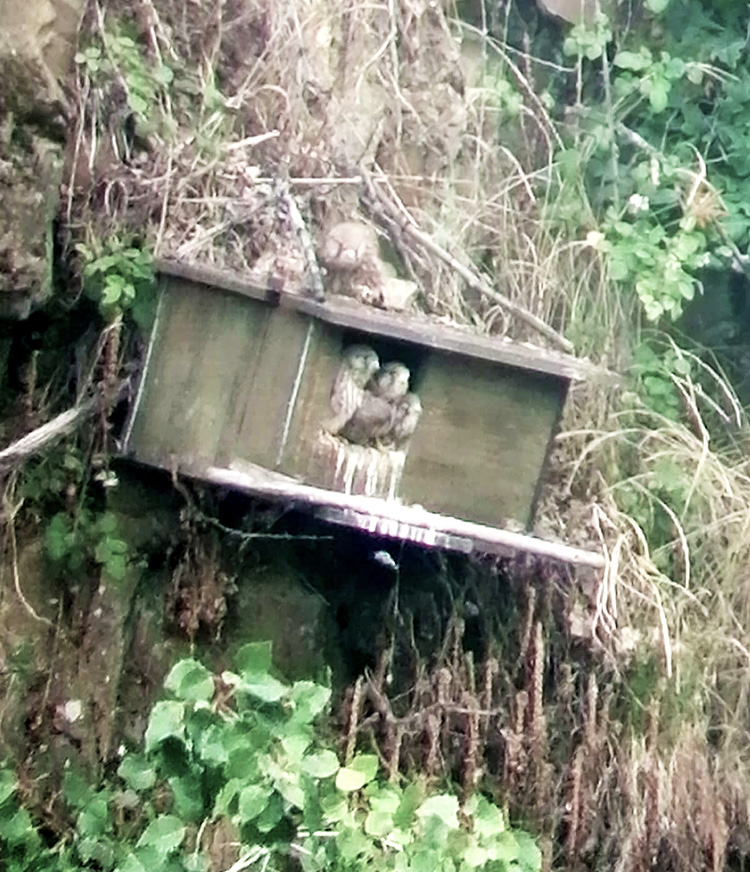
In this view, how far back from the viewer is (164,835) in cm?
168

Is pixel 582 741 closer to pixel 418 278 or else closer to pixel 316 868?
pixel 316 868

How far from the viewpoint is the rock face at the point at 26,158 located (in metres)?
1.79

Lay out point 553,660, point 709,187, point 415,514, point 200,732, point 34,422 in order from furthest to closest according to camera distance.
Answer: point 709,187 < point 553,660 < point 34,422 < point 415,514 < point 200,732

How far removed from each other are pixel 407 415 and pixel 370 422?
0.22ft

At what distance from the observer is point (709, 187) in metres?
2.70

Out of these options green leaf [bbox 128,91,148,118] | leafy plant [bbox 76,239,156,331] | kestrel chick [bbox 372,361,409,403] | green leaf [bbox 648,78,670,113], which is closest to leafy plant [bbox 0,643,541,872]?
kestrel chick [bbox 372,361,409,403]

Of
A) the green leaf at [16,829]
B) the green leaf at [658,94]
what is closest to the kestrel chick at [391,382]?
the green leaf at [16,829]

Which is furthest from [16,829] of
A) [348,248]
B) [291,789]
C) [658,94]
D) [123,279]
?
[658,94]

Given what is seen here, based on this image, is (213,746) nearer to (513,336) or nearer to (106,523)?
(106,523)

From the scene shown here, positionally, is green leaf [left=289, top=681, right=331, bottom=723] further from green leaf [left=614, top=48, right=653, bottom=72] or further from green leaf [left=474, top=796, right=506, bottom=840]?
green leaf [left=614, top=48, right=653, bottom=72]

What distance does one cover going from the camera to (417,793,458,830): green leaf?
1844 mm

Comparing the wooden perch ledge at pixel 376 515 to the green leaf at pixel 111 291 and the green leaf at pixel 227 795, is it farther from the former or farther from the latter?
the green leaf at pixel 227 795

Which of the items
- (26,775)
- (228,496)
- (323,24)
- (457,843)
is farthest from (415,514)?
(323,24)

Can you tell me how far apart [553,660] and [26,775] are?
107 centimetres
